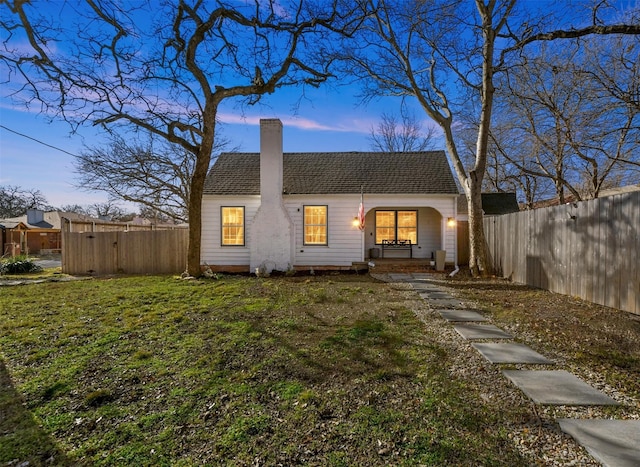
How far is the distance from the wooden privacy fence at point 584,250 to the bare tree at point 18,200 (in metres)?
50.9

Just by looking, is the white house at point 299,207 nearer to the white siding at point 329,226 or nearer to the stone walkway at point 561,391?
the white siding at point 329,226

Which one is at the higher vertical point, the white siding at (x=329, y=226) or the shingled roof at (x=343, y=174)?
the shingled roof at (x=343, y=174)

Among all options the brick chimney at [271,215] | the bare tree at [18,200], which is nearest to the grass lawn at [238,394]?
the brick chimney at [271,215]

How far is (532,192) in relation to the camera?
75.5ft

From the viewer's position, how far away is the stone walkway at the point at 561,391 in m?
2.05

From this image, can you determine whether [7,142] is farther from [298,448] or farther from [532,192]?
[532,192]

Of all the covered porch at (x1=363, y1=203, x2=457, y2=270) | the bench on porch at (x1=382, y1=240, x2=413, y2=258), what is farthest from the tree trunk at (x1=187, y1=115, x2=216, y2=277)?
the bench on porch at (x1=382, y1=240, x2=413, y2=258)

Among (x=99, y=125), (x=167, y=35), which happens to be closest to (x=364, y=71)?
(x=167, y=35)

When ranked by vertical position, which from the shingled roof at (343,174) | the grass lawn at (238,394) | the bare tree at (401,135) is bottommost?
the grass lawn at (238,394)

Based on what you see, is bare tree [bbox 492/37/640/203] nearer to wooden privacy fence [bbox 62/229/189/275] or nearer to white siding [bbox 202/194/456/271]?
white siding [bbox 202/194/456/271]

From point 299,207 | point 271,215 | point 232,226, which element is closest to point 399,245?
point 299,207

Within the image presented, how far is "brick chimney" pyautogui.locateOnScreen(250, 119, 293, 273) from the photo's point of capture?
1147 centimetres

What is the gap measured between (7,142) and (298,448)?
1399cm

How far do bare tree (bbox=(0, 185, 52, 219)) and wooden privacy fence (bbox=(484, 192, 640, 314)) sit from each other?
167ft
